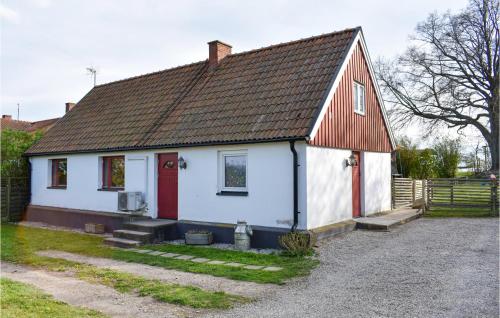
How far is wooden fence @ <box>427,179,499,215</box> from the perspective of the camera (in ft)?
55.7

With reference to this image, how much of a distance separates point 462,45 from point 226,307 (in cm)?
3136

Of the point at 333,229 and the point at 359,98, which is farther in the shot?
the point at 359,98

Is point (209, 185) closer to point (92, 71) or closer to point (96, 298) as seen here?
point (96, 298)

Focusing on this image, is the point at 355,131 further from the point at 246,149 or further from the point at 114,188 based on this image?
the point at 114,188

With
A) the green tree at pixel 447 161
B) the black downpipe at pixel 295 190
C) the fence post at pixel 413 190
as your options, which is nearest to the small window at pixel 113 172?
the black downpipe at pixel 295 190

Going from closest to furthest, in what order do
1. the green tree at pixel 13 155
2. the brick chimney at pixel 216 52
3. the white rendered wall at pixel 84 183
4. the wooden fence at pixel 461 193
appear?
1. the white rendered wall at pixel 84 183
2. the brick chimney at pixel 216 52
3. the wooden fence at pixel 461 193
4. the green tree at pixel 13 155

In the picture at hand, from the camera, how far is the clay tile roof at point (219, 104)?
11188 millimetres

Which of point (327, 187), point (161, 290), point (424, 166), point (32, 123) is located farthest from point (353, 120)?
point (32, 123)

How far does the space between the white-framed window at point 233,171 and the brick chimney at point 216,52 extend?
18.5ft

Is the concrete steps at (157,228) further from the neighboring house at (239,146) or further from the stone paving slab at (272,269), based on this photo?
the stone paving slab at (272,269)

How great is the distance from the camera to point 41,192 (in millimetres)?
17797

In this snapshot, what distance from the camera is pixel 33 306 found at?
5.95 m

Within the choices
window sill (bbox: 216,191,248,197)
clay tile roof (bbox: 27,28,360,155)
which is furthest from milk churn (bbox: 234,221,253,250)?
clay tile roof (bbox: 27,28,360,155)

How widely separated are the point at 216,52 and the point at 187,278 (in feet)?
34.6
